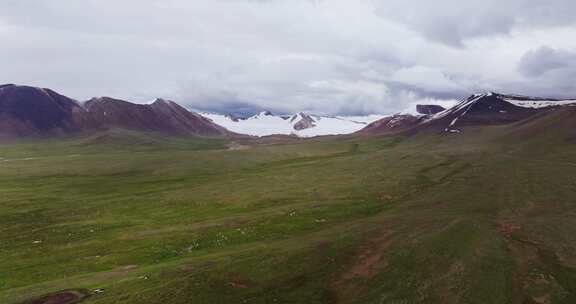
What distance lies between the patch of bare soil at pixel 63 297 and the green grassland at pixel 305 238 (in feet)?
3.40

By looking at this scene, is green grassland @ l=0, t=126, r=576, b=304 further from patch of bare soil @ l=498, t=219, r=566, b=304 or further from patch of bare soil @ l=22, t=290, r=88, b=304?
patch of bare soil @ l=22, t=290, r=88, b=304

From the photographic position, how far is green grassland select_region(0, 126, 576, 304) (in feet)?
147

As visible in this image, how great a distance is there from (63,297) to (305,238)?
1128 inches

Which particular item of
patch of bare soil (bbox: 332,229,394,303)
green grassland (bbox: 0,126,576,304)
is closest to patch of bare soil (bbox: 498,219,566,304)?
green grassland (bbox: 0,126,576,304)

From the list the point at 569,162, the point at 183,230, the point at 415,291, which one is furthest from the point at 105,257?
the point at 569,162

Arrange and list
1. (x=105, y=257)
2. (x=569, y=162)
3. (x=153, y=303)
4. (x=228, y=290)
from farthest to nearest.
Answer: (x=569, y=162) < (x=105, y=257) < (x=228, y=290) < (x=153, y=303)

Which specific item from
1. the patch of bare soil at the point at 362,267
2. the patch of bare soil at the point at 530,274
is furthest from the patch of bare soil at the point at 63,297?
the patch of bare soil at the point at 530,274

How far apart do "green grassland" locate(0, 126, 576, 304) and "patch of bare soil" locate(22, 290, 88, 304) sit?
1037 millimetres

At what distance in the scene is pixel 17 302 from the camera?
43.0 metres

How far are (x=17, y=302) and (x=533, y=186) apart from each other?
88263 millimetres

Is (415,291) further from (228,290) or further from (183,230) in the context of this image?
(183,230)

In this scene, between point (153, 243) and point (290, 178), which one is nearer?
point (153, 243)

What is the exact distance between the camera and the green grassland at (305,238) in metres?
44.8

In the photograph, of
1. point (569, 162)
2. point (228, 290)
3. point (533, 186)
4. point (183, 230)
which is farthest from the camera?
point (569, 162)
